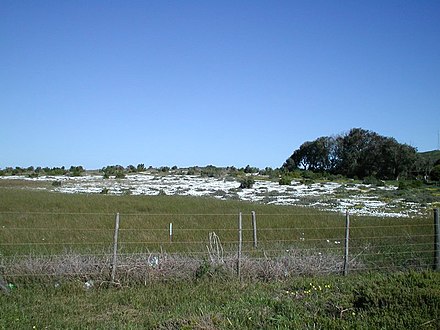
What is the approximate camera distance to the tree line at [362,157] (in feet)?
241

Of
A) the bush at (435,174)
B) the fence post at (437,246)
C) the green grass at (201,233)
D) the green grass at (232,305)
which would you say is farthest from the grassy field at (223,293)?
the bush at (435,174)

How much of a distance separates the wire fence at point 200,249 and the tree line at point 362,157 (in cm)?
5610

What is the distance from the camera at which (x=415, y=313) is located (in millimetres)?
6609

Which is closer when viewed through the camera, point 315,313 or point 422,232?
point 315,313

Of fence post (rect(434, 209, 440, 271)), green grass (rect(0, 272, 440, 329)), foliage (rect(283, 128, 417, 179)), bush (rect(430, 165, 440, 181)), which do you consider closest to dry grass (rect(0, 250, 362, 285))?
green grass (rect(0, 272, 440, 329))

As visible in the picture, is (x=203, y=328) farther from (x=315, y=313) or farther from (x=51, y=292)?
(x=51, y=292)

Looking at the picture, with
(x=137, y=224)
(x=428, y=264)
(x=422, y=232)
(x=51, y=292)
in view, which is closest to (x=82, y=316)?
(x=51, y=292)

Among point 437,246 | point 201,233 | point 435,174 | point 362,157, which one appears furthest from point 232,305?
point 362,157

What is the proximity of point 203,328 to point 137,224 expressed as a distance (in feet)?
40.7

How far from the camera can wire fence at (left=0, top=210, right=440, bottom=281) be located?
9266mm

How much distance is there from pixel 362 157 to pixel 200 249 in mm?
75614

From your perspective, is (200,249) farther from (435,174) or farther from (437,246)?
(435,174)

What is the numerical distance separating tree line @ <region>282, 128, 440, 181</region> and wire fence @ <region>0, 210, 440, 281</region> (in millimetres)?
56098

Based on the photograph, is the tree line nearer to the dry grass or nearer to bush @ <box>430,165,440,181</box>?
bush @ <box>430,165,440,181</box>
